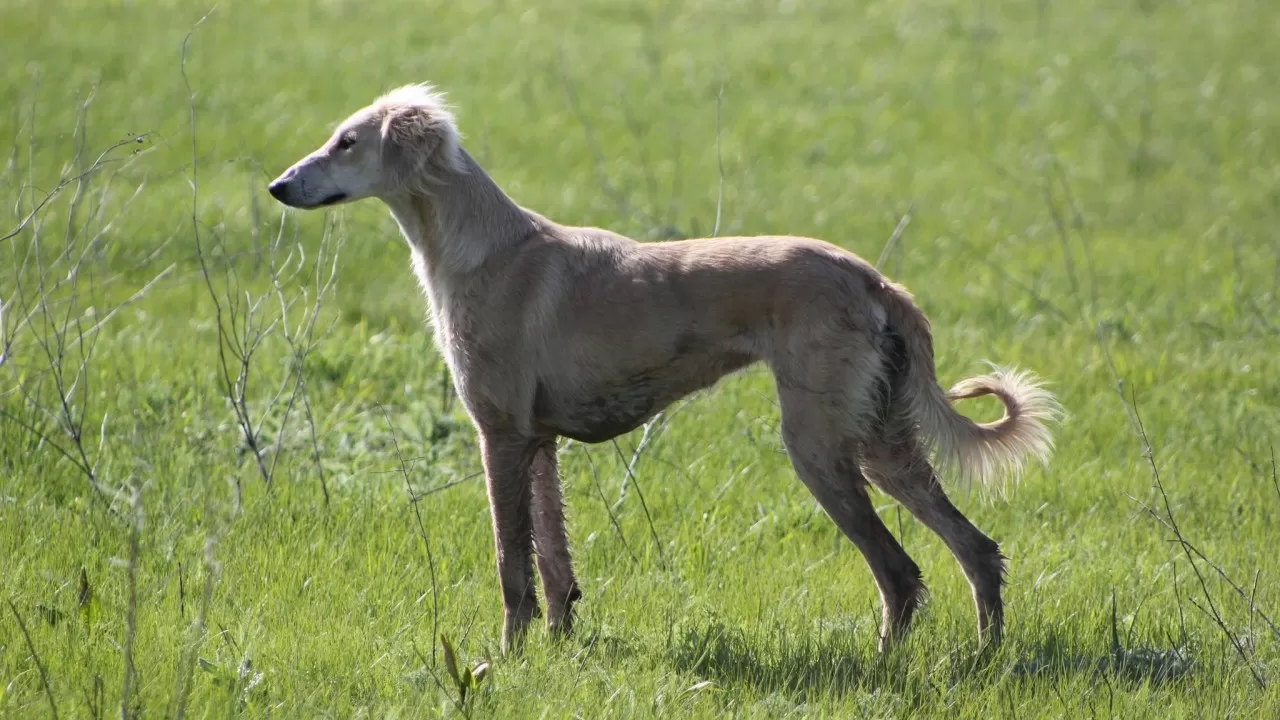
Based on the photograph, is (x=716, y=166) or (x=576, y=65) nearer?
(x=716, y=166)

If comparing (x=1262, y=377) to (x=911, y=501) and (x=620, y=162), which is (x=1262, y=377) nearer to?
(x=911, y=501)

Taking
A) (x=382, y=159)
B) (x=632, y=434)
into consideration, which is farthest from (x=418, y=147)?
(x=632, y=434)

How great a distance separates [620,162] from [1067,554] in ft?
25.1

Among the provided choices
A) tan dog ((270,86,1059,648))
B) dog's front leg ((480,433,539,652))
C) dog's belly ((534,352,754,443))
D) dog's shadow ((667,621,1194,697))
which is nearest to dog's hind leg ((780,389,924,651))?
tan dog ((270,86,1059,648))

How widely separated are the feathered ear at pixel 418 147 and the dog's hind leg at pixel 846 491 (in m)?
1.42

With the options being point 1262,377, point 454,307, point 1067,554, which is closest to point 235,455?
point 454,307

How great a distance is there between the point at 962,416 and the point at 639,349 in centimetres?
111

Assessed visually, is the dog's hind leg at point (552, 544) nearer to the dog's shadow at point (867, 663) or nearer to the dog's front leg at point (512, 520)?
the dog's front leg at point (512, 520)

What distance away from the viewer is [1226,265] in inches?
395

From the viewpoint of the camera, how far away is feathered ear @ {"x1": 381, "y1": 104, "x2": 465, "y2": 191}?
4539 millimetres

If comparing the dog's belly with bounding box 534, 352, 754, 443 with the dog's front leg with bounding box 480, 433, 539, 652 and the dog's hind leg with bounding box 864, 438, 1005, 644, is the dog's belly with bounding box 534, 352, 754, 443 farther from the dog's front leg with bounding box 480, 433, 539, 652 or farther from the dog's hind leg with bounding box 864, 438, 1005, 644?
the dog's hind leg with bounding box 864, 438, 1005, 644

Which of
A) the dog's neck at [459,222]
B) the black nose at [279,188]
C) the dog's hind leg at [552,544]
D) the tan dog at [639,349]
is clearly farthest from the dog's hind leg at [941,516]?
the black nose at [279,188]

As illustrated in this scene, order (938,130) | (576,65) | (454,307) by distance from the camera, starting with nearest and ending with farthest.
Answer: (454,307), (938,130), (576,65)

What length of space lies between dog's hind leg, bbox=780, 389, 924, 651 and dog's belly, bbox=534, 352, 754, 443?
27 cm
